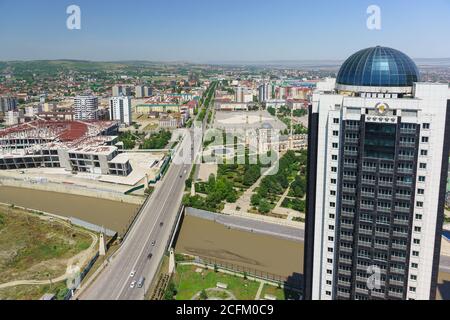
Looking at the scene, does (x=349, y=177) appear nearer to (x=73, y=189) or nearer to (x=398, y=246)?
(x=398, y=246)

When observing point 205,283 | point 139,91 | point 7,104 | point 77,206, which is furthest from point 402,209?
point 139,91

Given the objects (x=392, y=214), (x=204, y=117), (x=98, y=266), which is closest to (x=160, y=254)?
(x=98, y=266)

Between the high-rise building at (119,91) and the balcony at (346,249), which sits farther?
the high-rise building at (119,91)

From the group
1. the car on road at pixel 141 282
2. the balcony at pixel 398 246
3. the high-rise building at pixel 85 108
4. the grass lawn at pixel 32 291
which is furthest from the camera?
the high-rise building at pixel 85 108

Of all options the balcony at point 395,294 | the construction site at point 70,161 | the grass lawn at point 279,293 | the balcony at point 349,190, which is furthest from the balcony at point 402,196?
the construction site at point 70,161

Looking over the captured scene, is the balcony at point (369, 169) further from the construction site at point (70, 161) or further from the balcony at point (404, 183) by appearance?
A: the construction site at point (70, 161)

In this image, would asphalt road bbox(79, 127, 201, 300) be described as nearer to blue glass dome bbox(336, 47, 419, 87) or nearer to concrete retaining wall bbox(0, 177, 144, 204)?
concrete retaining wall bbox(0, 177, 144, 204)

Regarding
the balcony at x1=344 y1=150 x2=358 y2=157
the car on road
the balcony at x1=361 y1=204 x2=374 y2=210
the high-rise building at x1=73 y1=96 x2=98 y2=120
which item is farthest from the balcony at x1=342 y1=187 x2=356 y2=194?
the high-rise building at x1=73 y1=96 x2=98 y2=120
